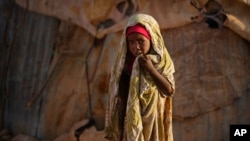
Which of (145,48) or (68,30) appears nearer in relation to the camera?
(145,48)

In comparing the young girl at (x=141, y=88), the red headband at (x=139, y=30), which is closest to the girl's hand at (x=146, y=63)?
the young girl at (x=141, y=88)

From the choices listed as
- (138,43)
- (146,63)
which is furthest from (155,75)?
(138,43)

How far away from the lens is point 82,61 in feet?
23.3

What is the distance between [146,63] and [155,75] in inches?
3.3

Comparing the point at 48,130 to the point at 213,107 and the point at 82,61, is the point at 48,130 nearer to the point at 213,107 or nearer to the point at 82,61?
the point at 82,61

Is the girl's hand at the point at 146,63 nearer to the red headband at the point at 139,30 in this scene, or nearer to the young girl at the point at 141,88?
the young girl at the point at 141,88

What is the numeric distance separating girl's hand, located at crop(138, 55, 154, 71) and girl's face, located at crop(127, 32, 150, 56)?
56 mm

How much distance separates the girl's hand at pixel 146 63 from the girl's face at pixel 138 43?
0.06 m

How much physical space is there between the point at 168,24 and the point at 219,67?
75 cm

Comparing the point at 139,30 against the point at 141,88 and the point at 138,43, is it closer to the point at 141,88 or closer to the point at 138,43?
the point at 138,43

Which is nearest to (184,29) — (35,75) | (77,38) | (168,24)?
(168,24)

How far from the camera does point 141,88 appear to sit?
322 centimetres

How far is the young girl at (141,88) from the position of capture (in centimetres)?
320

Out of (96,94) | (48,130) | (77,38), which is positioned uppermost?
(77,38)
